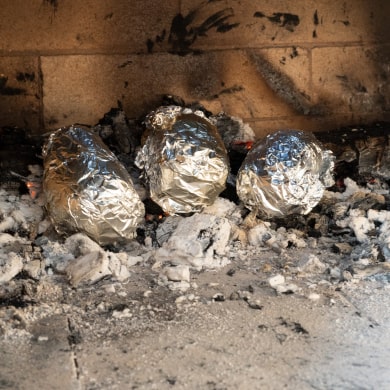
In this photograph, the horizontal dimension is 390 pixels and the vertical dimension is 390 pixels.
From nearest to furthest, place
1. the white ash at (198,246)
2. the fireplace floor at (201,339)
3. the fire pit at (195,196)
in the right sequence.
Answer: the fireplace floor at (201,339), the fire pit at (195,196), the white ash at (198,246)

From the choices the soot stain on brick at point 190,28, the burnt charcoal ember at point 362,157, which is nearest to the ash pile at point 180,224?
the burnt charcoal ember at point 362,157

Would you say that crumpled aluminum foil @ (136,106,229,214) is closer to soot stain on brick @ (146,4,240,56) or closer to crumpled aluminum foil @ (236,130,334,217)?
crumpled aluminum foil @ (236,130,334,217)

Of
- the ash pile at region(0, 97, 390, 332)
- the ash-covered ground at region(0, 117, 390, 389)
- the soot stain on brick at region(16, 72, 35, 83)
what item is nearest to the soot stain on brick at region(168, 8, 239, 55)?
the ash pile at region(0, 97, 390, 332)

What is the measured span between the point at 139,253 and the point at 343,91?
122 inches

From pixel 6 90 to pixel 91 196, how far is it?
196 centimetres

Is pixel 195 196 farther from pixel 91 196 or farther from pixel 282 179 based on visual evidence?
pixel 91 196

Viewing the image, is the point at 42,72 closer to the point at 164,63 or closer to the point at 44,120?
the point at 44,120

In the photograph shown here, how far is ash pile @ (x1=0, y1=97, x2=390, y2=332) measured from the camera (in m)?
3.73

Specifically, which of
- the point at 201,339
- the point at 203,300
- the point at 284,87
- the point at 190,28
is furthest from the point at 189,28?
the point at 201,339

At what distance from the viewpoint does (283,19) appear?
5.82 metres

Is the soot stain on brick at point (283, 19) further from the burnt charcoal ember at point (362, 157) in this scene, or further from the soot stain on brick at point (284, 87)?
the burnt charcoal ember at point (362, 157)

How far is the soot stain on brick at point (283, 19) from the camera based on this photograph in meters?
5.76

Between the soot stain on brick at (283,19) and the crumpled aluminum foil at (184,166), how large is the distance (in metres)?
1.75

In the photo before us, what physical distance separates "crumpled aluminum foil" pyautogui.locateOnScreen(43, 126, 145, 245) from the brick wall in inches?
57.2
